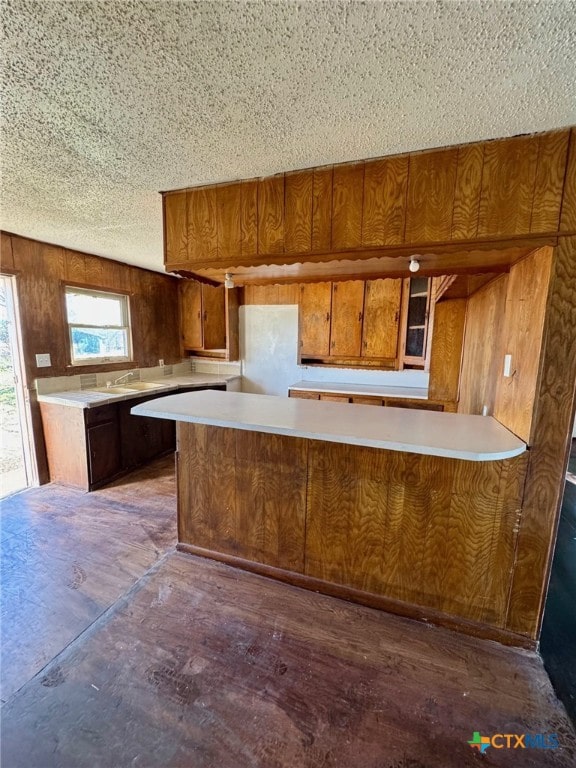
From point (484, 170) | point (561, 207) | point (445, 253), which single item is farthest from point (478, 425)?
point (484, 170)

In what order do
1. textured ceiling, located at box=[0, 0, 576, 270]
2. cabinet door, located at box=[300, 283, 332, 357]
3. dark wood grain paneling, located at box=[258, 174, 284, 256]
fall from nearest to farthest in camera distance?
textured ceiling, located at box=[0, 0, 576, 270] → dark wood grain paneling, located at box=[258, 174, 284, 256] → cabinet door, located at box=[300, 283, 332, 357]

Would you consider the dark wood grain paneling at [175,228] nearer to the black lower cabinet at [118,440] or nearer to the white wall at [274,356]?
the black lower cabinet at [118,440]

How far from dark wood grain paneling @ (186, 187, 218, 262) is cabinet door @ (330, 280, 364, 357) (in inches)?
86.6

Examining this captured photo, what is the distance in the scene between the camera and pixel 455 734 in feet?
3.81

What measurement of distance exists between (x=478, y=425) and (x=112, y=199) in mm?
2530

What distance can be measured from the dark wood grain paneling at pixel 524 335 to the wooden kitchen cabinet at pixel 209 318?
131 inches

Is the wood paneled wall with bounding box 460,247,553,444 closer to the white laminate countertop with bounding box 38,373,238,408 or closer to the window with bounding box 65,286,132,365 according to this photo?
the white laminate countertop with bounding box 38,373,238,408

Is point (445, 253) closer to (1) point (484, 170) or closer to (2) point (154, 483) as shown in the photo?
→ (1) point (484, 170)

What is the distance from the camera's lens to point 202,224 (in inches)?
69.9

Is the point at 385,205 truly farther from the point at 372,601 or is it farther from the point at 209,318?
the point at 209,318

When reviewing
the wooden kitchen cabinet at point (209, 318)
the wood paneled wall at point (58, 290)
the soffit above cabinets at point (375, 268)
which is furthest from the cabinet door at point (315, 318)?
the wood paneled wall at point (58, 290)

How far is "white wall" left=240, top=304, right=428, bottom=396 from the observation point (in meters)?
4.15

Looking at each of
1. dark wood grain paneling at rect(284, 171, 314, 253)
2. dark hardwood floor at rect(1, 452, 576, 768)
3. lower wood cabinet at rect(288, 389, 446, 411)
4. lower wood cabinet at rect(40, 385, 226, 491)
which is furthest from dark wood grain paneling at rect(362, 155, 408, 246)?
lower wood cabinet at rect(40, 385, 226, 491)

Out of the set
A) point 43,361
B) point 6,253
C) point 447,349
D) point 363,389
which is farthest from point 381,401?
point 6,253
